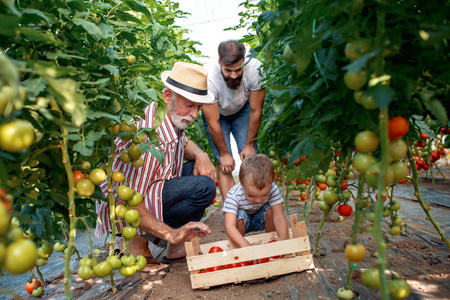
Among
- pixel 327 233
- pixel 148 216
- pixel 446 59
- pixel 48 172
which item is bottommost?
pixel 327 233

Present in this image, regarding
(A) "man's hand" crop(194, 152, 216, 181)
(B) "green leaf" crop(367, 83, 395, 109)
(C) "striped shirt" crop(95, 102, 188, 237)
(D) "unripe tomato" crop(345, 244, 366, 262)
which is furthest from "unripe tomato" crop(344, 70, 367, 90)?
(A) "man's hand" crop(194, 152, 216, 181)

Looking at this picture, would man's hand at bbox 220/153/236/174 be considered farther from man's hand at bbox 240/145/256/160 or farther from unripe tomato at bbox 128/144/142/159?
unripe tomato at bbox 128/144/142/159

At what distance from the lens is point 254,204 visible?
2.42 meters

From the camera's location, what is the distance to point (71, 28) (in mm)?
1283

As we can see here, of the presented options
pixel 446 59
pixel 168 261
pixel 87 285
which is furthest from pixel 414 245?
pixel 87 285

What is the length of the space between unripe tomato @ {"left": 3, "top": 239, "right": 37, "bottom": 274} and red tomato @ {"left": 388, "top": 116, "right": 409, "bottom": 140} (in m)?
1.00

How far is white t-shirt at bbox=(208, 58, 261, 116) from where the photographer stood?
311 cm

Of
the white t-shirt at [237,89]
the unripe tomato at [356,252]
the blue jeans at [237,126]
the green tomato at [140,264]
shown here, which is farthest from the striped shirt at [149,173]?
the unripe tomato at [356,252]

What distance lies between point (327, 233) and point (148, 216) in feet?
4.66

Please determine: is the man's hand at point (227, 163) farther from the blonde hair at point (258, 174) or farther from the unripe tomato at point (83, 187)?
the unripe tomato at point (83, 187)

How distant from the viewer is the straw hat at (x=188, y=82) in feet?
7.62

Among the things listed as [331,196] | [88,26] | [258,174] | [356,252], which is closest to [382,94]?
[356,252]

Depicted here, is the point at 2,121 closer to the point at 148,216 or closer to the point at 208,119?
the point at 148,216

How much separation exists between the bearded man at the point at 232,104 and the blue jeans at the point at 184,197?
793mm
